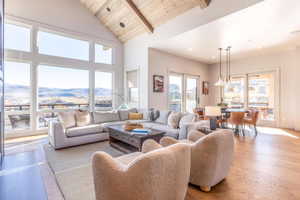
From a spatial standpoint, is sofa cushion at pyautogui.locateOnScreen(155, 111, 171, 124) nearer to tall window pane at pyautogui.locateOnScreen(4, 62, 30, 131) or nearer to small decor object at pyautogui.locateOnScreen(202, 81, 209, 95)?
tall window pane at pyautogui.locateOnScreen(4, 62, 30, 131)

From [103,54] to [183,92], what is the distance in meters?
3.90

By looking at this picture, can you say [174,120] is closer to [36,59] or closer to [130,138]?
[130,138]

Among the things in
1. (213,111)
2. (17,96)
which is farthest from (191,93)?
(17,96)

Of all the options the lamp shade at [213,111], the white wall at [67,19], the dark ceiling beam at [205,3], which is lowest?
the lamp shade at [213,111]

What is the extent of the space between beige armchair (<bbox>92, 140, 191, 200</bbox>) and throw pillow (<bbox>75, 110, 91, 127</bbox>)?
3062mm

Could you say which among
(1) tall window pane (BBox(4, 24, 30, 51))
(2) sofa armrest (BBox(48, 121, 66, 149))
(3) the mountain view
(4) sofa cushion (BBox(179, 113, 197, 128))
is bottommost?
(2) sofa armrest (BBox(48, 121, 66, 149))

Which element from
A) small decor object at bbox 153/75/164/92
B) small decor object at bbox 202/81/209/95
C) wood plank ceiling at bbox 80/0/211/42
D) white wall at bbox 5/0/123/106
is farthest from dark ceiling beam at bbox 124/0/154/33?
small decor object at bbox 202/81/209/95

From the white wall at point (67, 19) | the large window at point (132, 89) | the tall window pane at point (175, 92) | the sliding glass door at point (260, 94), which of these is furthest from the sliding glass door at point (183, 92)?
the white wall at point (67, 19)

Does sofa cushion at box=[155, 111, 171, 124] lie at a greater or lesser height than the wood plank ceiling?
lesser

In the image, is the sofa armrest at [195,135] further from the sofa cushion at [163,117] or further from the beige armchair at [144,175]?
the sofa cushion at [163,117]

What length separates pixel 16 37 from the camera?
182 inches

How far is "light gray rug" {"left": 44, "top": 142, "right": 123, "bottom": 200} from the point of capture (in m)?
1.92

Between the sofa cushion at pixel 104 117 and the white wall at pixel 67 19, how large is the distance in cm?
207

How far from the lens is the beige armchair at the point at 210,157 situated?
1849mm
